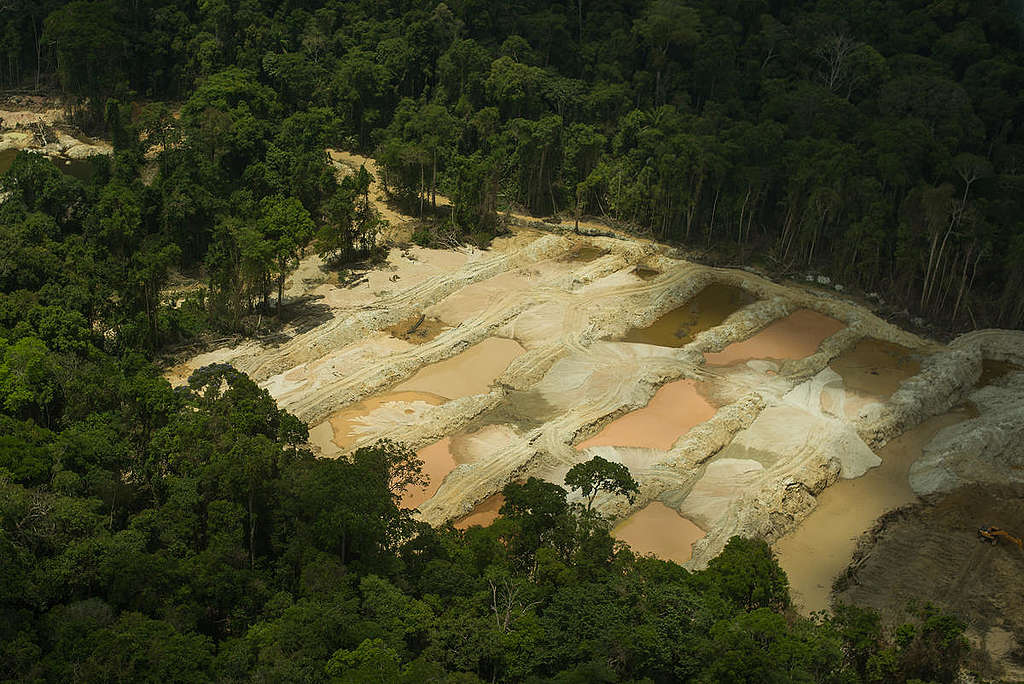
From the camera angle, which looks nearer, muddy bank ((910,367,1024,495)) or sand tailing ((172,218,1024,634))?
sand tailing ((172,218,1024,634))

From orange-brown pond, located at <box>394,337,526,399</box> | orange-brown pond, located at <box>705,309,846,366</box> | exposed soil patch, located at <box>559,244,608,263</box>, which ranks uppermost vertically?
orange-brown pond, located at <box>705,309,846,366</box>

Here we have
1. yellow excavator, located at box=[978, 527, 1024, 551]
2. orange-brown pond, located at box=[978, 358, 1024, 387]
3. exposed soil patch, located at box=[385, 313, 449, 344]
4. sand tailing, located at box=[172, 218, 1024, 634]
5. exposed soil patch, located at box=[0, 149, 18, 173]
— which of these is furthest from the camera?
exposed soil patch, located at box=[0, 149, 18, 173]

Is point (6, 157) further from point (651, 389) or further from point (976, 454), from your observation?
point (976, 454)

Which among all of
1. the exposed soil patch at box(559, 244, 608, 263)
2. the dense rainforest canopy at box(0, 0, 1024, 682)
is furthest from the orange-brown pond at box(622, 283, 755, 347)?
the exposed soil patch at box(559, 244, 608, 263)

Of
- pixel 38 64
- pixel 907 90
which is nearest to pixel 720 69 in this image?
pixel 907 90

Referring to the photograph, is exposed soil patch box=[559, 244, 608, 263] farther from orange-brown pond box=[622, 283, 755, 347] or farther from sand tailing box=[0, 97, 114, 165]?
sand tailing box=[0, 97, 114, 165]

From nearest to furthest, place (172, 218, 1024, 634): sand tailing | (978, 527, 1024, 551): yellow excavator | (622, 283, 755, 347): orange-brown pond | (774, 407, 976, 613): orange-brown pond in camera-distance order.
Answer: (774, 407, 976, 613): orange-brown pond → (978, 527, 1024, 551): yellow excavator → (172, 218, 1024, 634): sand tailing → (622, 283, 755, 347): orange-brown pond

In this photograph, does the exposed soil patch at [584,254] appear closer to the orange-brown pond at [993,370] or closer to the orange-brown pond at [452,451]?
the orange-brown pond at [452,451]

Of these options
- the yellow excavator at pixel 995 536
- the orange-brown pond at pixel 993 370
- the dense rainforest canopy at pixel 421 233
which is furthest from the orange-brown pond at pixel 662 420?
the orange-brown pond at pixel 993 370
